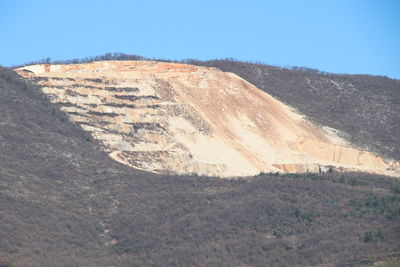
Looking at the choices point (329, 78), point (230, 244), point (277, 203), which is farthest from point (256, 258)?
point (329, 78)

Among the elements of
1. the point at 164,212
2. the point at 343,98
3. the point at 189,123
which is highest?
the point at 343,98

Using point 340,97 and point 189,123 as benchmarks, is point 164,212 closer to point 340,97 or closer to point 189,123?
point 189,123

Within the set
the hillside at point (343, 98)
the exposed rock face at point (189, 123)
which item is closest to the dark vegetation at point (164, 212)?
the exposed rock face at point (189, 123)

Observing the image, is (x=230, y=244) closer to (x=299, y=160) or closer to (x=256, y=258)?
(x=256, y=258)

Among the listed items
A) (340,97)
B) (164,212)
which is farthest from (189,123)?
(340,97)

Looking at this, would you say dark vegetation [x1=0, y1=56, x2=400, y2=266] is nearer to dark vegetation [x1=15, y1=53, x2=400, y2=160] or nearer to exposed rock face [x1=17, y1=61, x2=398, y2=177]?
exposed rock face [x1=17, y1=61, x2=398, y2=177]
